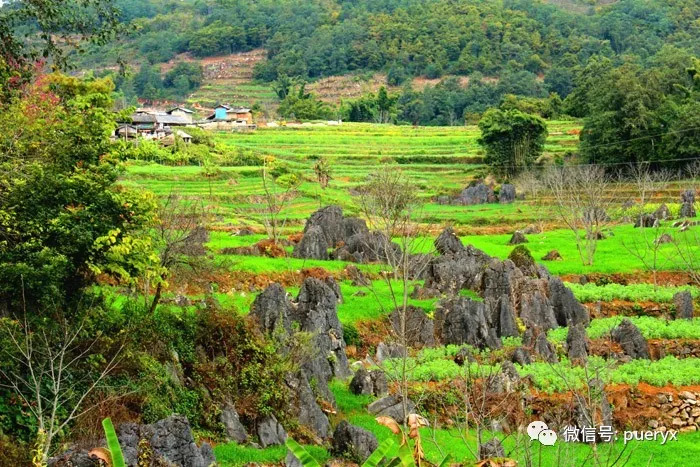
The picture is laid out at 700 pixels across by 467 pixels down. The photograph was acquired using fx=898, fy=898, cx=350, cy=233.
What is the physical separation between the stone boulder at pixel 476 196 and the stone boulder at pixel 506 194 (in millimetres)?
915

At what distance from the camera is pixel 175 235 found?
28.0 metres

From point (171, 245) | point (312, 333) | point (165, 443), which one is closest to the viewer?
point (165, 443)

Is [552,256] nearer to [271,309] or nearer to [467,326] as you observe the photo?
[467,326]

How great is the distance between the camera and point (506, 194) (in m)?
71.4

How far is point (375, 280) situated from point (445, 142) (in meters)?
59.1

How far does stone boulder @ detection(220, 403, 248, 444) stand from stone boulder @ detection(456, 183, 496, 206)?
166ft

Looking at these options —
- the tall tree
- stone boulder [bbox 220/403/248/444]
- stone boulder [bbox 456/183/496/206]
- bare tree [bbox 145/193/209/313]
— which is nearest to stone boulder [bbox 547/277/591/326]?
bare tree [bbox 145/193/209/313]

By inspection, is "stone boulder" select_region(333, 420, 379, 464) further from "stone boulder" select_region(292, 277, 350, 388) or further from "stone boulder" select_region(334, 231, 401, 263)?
"stone boulder" select_region(334, 231, 401, 263)

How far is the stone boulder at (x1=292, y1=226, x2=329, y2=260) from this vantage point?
1722 inches

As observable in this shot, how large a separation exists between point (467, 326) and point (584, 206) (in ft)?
68.4

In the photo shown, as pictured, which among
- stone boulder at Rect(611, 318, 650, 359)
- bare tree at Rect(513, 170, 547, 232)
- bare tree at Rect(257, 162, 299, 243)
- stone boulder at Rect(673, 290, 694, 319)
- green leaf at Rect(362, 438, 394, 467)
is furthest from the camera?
bare tree at Rect(513, 170, 547, 232)

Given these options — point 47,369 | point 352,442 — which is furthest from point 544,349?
point 47,369

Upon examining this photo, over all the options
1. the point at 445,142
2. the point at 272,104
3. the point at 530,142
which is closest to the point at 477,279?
the point at 530,142

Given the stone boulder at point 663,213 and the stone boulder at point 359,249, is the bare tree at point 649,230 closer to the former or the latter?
the stone boulder at point 663,213
